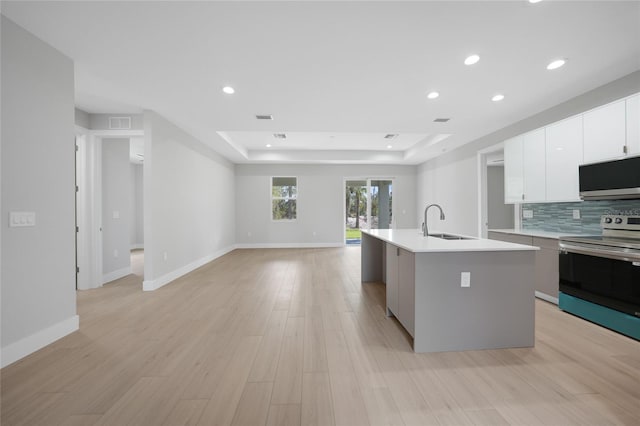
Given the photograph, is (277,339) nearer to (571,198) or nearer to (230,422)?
(230,422)

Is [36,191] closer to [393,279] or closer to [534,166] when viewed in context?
[393,279]

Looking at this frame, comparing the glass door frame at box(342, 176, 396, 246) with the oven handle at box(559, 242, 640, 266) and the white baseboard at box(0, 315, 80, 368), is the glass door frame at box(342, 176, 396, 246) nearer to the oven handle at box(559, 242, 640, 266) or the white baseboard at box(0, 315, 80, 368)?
the oven handle at box(559, 242, 640, 266)

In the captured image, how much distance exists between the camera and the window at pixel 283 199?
8250mm

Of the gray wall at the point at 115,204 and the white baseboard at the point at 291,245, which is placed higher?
the gray wall at the point at 115,204

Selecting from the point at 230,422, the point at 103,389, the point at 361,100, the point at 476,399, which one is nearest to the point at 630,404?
the point at 476,399

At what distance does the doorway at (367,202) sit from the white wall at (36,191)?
669cm

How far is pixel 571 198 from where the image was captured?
3.25m

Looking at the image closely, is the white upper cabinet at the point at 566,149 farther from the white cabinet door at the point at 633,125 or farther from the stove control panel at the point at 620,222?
the stove control panel at the point at 620,222

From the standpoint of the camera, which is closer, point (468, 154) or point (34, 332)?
point (34, 332)

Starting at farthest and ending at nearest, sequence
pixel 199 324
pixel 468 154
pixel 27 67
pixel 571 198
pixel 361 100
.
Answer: pixel 468 154, pixel 361 100, pixel 571 198, pixel 199 324, pixel 27 67

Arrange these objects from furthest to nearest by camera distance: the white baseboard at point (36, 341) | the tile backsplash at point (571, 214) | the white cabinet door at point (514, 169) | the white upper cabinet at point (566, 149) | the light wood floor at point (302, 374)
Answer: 1. the white cabinet door at point (514, 169)
2. the tile backsplash at point (571, 214)
3. the white upper cabinet at point (566, 149)
4. the white baseboard at point (36, 341)
5. the light wood floor at point (302, 374)

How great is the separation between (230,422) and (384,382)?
1.00m

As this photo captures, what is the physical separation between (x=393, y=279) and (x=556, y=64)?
2.73m

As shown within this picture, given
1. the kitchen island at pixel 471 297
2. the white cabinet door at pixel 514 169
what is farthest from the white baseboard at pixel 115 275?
the white cabinet door at pixel 514 169
